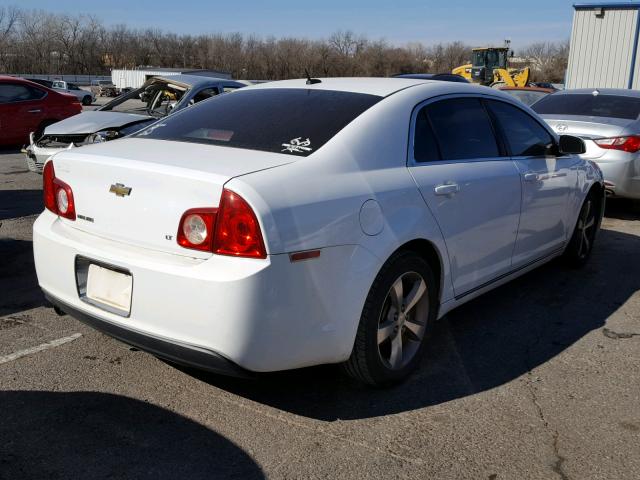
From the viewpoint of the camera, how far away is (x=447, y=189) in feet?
11.9

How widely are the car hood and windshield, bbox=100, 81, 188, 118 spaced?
1.29 ft

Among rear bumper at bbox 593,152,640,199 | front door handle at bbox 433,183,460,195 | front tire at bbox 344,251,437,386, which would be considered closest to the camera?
front tire at bbox 344,251,437,386

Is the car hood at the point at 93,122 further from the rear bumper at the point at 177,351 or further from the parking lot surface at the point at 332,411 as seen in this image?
the rear bumper at the point at 177,351

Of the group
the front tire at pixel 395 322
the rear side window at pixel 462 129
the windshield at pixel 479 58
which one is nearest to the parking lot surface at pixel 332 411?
the front tire at pixel 395 322

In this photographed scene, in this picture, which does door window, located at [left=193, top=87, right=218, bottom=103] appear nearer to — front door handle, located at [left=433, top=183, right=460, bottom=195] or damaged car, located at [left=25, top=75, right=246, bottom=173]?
damaged car, located at [left=25, top=75, right=246, bottom=173]

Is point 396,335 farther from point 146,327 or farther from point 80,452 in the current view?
point 80,452

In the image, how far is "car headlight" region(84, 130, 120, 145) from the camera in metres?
8.06

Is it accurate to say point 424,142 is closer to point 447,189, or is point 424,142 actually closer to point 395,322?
point 447,189

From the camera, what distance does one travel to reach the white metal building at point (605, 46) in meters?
17.7

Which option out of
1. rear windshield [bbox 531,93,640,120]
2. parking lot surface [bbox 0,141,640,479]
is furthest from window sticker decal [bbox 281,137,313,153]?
rear windshield [bbox 531,93,640,120]

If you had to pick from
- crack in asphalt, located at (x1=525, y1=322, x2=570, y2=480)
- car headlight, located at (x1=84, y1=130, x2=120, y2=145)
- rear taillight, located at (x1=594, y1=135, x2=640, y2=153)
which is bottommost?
crack in asphalt, located at (x1=525, y1=322, x2=570, y2=480)

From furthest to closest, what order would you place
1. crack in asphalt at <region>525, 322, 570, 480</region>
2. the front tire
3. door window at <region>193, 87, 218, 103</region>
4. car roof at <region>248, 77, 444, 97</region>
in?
door window at <region>193, 87, 218, 103</region> < car roof at <region>248, 77, 444, 97</region> < the front tire < crack in asphalt at <region>525, 322, 570, 480</region>

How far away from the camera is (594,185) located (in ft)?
19.2

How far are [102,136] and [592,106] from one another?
6.28 metres
